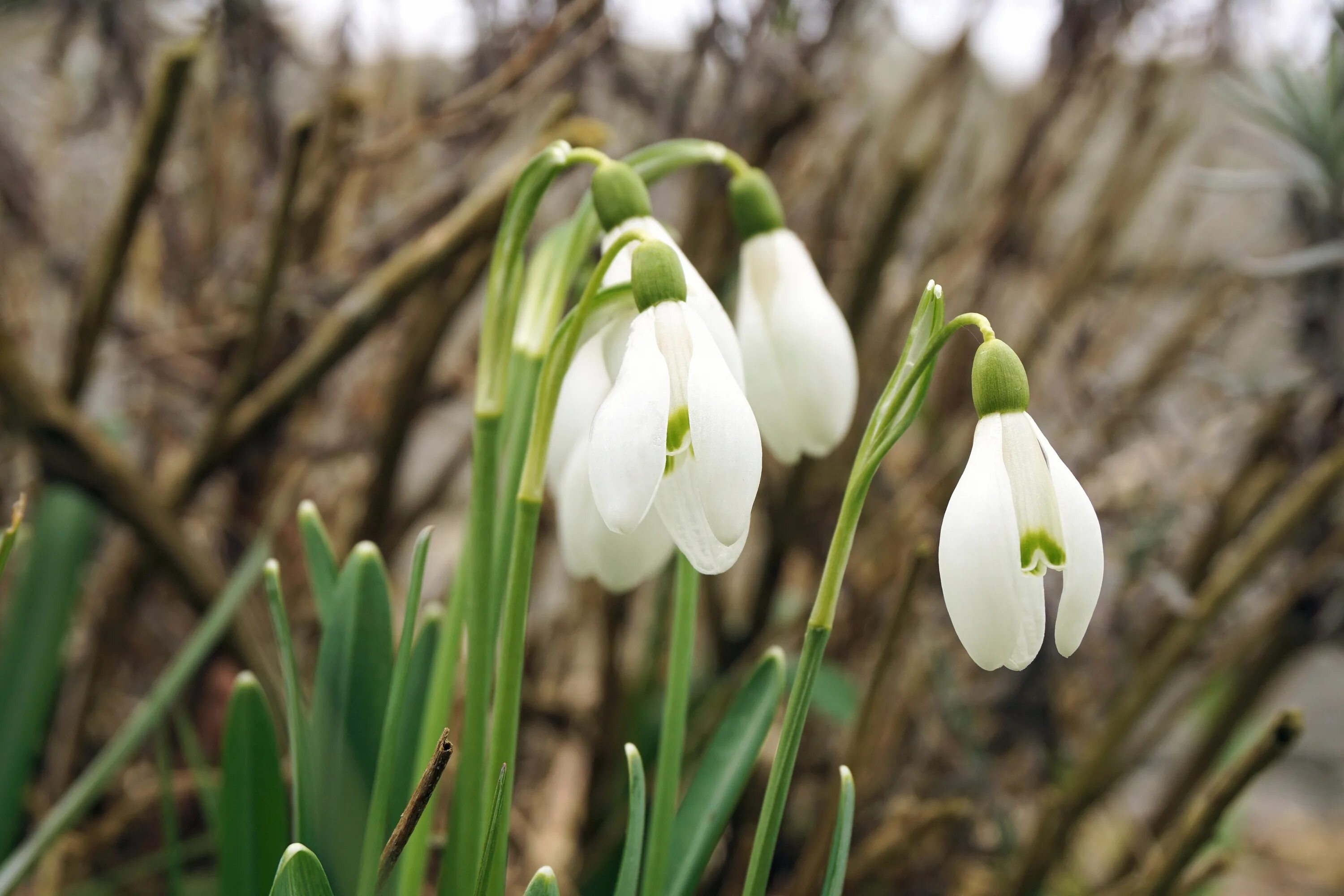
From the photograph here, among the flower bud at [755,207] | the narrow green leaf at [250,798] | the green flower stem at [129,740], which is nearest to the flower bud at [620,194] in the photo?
the flower bud at [755,207]

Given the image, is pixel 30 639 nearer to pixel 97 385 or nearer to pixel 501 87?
pixel 501 87

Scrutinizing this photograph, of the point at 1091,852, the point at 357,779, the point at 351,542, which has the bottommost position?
the point at 1091,852

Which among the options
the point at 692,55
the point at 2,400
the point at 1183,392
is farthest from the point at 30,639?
the point at 1183,392

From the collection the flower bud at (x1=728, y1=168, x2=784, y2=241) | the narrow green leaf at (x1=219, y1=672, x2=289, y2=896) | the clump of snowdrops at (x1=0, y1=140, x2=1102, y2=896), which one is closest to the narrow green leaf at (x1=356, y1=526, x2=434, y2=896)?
the clump of snowdrops at (x1=0, y1=140, x2=1102, y2=896)

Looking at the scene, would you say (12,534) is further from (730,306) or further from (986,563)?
(730,306)

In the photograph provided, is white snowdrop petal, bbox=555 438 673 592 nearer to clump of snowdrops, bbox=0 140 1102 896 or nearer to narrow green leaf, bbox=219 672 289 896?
clump of snowdrops, bbox=0 140 1102 896

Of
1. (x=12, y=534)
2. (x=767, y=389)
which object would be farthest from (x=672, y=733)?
(x=12, y=534)

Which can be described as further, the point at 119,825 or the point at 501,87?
the point at 119,825

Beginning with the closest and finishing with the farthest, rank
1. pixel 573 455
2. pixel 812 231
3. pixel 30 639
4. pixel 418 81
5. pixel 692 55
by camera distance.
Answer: pixel 573 455
pixel 30 639
pixel 692 55
pixel 812 231
pixel 418 81
